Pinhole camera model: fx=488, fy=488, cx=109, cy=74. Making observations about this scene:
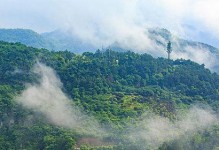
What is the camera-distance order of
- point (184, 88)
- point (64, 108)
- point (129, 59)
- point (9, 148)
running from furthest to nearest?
point (129, 59)
point (184, 88)
point (64, 108)
point (9, 148)

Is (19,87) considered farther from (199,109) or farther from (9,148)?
(199,109)

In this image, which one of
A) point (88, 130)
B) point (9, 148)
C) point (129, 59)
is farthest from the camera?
point (129, 59)

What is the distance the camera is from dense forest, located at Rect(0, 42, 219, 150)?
74562 mm

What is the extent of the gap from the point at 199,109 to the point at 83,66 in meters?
26.4

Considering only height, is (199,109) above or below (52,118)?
above

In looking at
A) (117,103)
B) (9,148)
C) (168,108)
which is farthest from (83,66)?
(9,148)

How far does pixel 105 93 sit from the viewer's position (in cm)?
9756

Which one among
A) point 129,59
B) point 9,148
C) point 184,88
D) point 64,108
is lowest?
point 9,148

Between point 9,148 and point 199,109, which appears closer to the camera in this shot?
point 9,148

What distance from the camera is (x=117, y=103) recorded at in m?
94.5

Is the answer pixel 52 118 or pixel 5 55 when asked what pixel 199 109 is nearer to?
pixel 52 118

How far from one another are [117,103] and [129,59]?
2772cm

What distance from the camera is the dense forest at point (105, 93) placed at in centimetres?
7456

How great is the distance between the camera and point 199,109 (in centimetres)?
9538
